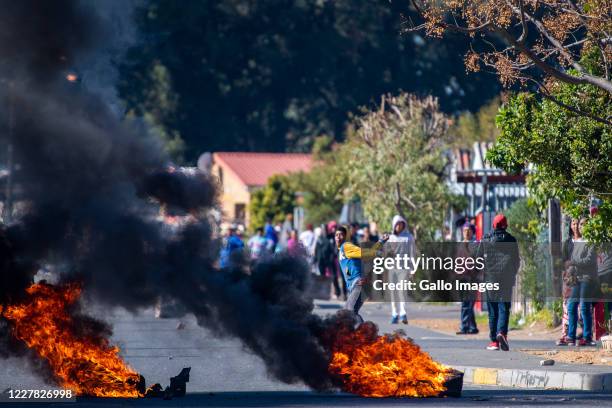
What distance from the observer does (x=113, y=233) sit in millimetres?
11555

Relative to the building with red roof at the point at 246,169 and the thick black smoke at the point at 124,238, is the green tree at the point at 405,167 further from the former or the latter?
the building with red roof at the point at 246,169

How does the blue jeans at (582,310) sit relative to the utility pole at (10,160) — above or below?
below

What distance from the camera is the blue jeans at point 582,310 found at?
1697cm

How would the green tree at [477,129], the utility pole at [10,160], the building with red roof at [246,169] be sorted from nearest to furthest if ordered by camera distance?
the utility pole at [10,160] → the green tree at [477,129] → the building with red roof at [246,169]

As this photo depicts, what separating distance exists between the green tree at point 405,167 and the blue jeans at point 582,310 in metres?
13.2

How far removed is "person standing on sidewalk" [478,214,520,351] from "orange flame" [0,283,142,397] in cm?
673

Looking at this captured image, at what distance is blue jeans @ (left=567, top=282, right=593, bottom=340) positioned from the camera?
17.0m

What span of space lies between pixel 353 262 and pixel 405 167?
15742 mm

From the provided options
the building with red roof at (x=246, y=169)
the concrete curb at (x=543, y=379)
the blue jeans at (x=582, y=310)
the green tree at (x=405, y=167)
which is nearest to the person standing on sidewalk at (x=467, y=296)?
the blue jeans at (x=582, y=310)

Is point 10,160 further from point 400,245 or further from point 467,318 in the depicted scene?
point 467,318

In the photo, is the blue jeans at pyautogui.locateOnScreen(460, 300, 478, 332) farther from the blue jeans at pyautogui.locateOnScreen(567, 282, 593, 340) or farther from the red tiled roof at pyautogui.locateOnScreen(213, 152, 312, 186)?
the red tiled roof at pyautogui.locateOnScreen(213, 152, 312, 186)

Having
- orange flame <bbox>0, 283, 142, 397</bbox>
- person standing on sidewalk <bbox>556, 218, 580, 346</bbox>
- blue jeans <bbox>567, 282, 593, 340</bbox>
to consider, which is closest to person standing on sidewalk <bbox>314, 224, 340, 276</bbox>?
person standing on sidewalk <bbox>556, 218, 580, 346</bbox>

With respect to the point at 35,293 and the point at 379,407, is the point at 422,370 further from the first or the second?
the point at 35,293

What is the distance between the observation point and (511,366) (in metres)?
14.0
